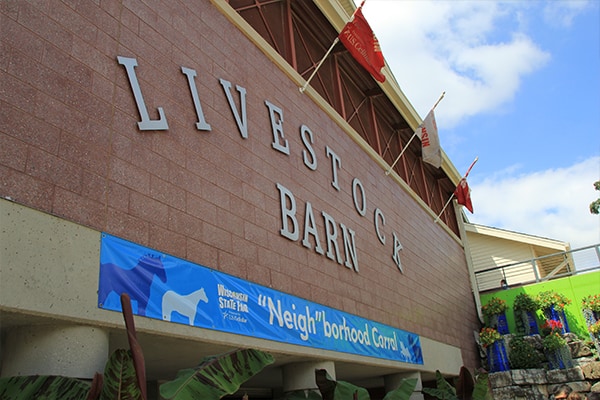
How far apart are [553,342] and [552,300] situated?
1929 millimetres

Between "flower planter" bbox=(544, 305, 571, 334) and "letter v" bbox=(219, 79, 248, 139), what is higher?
"letter v" bbox=(219, 79, 248, 139)

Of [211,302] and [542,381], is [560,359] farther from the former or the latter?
[211,302]

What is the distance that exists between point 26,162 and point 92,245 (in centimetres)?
97

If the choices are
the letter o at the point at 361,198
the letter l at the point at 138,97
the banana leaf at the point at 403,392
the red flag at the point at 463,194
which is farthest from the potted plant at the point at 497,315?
the letter l at the point at 138,97

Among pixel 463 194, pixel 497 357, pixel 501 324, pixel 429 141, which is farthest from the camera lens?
pixel 463 194

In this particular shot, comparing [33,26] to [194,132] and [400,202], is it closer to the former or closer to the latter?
[194,132]

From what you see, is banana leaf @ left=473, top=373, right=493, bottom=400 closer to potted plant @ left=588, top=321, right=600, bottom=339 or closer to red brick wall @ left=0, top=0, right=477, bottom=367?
red brick wall @ left=0, top=0, right=477, bottom=367

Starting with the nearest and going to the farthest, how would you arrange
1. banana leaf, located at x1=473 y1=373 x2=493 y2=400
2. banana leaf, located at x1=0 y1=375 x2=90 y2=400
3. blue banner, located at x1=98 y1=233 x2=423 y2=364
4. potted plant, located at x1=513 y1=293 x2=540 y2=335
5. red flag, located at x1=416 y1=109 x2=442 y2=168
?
1. banana leaf, located at x1=0 y1=375 x2=90 y2=400
2. blue banner, located at x1=98 y1=233 x2=423 y2=364
3. banana leaf, located at x1=473 y1=373 x2=493 y2=400
4. red flag, located at x1=416 y1=109 x2=442 y2=168
5. potted plant, located at x1=513 y1=293 x2=540 y2=335

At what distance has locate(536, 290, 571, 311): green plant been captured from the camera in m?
18.2

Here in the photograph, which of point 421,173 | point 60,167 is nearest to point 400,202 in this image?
point 421,173

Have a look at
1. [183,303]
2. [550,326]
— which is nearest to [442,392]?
[183,303]

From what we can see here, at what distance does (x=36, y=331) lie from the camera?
5031 millimetres

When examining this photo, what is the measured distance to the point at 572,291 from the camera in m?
18.5

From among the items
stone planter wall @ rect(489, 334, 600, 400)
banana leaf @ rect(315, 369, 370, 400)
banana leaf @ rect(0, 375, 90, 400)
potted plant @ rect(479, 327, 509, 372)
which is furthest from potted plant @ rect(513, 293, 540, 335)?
banana leaf @ rect(0, 375, 90, 400)
